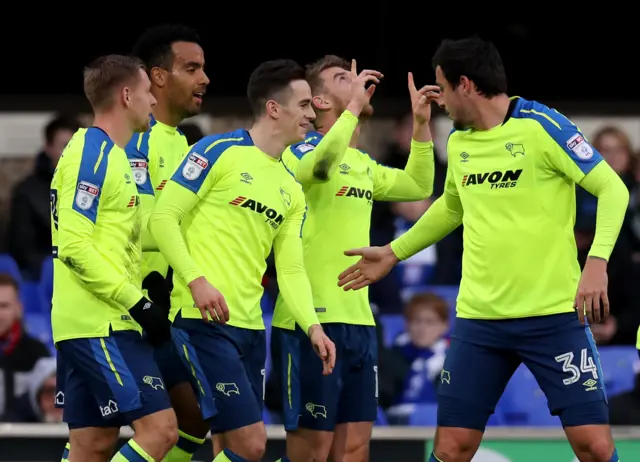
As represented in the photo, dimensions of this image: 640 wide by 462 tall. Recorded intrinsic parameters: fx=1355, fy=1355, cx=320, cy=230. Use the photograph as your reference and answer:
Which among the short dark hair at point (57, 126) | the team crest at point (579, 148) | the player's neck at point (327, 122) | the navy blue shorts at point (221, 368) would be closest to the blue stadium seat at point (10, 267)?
the short dark hair at point (57, 126)

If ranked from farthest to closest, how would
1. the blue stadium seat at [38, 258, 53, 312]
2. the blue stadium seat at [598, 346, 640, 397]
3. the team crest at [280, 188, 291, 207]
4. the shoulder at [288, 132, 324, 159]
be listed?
the blue stadium seat at [38, 258, 53, 312], the blue stadium seat at [598, 346, 640, 397], the shoulder at [288, 132, 324, 159], the team crest at [280, 188, 291, 207]

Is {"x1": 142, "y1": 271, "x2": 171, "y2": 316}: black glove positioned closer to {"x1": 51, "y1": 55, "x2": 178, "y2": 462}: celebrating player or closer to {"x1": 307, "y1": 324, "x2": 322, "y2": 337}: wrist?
{"x1": 51, "y1": 55, "x2": 178, "y2": 462}: celebrating player

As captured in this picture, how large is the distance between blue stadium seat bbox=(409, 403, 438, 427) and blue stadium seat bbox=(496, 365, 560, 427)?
0.39m

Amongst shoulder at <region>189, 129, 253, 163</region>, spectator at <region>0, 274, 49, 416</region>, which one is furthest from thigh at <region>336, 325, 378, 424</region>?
spectator at <region>0, 274, 49, 416</region>

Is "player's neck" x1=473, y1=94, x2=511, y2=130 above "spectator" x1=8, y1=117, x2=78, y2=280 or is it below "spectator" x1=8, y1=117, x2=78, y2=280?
above

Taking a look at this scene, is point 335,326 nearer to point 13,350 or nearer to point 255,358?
point 255,358

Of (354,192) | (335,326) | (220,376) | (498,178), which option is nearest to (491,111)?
(498,178)

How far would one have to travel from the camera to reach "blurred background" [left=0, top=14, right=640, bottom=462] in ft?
26.1

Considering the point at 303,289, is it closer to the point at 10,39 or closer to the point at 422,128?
the point at 422,128

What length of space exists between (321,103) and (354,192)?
489 millimetres

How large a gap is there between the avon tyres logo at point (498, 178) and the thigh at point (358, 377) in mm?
1031

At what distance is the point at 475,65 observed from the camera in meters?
5.17

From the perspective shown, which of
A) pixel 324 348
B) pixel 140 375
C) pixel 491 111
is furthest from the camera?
pixel 324 348

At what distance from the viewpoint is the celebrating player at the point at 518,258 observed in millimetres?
4934
